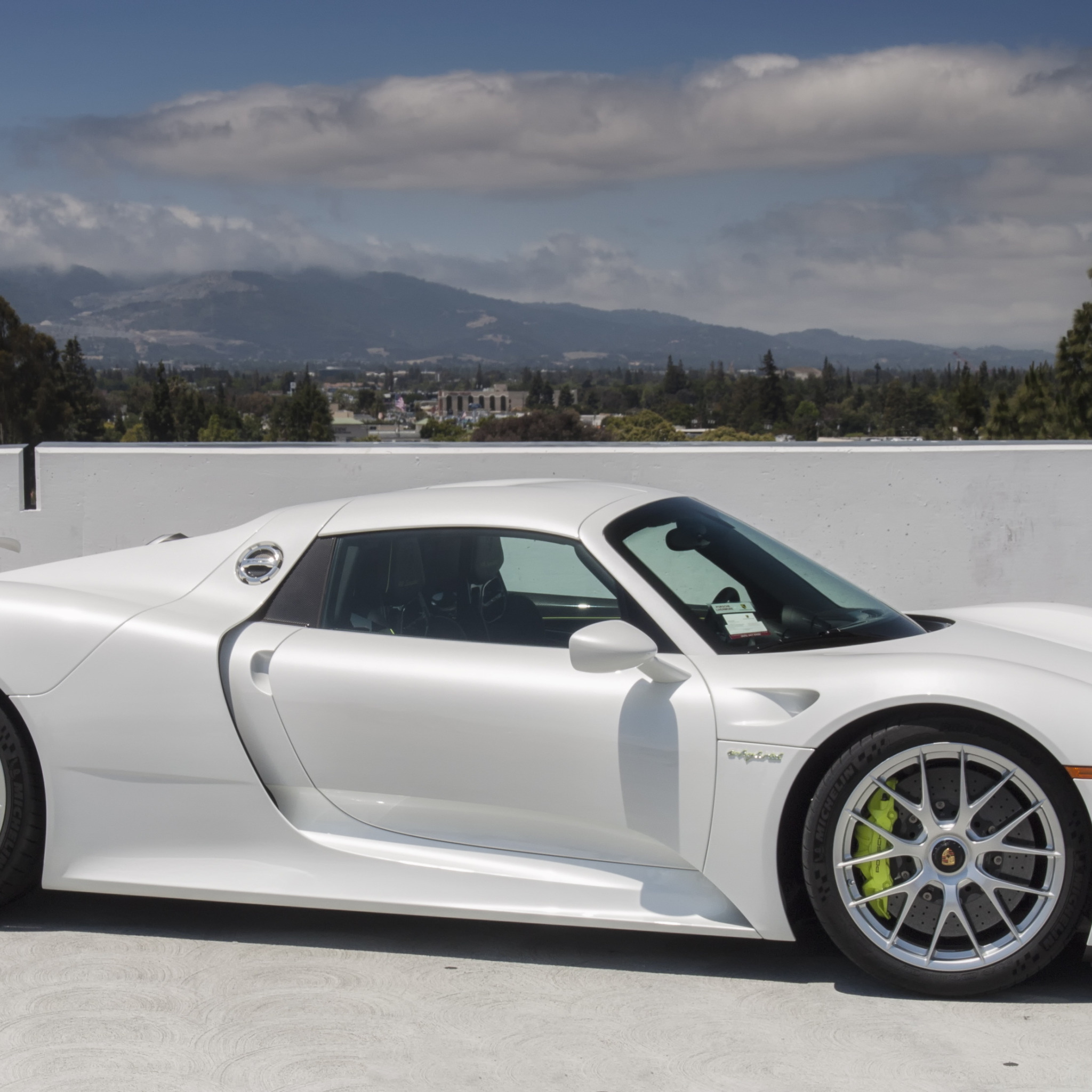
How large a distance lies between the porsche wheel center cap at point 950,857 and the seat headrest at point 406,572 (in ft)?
5.01

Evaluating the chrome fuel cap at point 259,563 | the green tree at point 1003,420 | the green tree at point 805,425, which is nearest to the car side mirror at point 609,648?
the chrome fuel cap at point 259,563

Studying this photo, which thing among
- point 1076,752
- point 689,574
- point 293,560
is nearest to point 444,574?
point 293,560

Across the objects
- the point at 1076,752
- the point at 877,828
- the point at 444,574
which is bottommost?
the point at 877,828

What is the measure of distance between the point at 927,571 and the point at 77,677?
559 centimetres

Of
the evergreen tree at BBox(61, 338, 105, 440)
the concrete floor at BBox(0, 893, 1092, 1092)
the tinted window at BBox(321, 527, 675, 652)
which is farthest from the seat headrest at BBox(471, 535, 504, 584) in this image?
the evergreen tree at BBox(61, 338, 105, 440)

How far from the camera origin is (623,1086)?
8.71 feet

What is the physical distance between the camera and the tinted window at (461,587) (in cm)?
353

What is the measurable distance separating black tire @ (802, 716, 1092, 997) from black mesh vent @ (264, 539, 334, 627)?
147 cm

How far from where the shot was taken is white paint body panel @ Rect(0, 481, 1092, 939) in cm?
315

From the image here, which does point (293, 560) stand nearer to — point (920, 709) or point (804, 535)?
point (920, 709)

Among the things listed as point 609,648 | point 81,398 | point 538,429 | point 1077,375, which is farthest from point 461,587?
point 81,398

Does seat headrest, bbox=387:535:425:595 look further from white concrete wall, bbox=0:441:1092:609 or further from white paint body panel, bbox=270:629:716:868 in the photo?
white concrete wall, bbox=0:441:1092:609

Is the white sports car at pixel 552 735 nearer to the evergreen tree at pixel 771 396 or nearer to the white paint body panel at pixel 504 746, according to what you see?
the white paint body panel at pixel 504 746

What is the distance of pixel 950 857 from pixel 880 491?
16.3 feet
